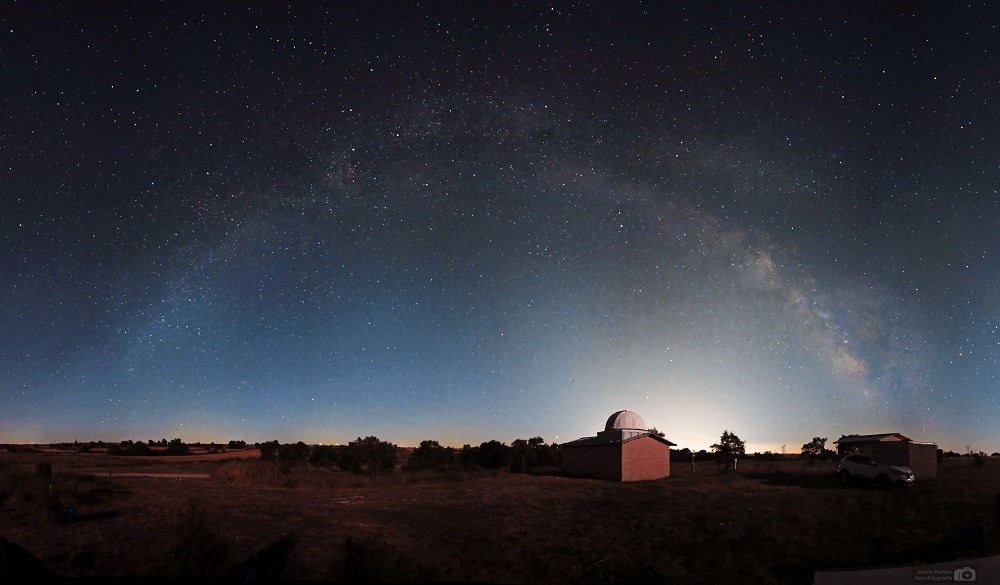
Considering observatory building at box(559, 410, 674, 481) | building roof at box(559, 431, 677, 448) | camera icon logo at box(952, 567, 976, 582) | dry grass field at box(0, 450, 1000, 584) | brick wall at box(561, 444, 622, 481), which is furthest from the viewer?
building roof at box(559, 431, 677, 448)

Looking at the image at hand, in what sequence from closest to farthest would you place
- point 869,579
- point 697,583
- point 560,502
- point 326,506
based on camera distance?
point 869,579 < point 697,583 < point 326,506 < point 560,502

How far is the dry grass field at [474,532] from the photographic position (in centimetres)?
1554

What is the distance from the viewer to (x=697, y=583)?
49.3 ft

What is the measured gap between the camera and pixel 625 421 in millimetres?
57688

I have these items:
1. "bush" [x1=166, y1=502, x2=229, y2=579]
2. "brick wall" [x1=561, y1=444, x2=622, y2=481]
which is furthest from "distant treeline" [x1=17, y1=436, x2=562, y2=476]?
"bush" [x1=166, y1=502, x2=229, y2=579]

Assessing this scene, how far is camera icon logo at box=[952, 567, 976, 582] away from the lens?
1064 cm

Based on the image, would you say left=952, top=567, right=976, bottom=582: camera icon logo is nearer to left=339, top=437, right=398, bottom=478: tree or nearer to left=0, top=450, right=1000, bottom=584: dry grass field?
left=0, top=450, right=1000, bottom=584: dry grass field

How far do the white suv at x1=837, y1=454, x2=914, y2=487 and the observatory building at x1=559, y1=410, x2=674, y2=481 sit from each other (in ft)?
41.3

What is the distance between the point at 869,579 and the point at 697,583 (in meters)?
5.24

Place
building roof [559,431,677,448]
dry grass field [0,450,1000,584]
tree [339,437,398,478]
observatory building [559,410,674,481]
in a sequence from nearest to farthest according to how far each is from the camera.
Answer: dry grass field [0,450,1000,584] < observatory building [559,410,674,481] < building roof [559,431,677,448] < tree [339,437,398,478]

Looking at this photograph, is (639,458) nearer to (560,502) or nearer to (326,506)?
(560,502)

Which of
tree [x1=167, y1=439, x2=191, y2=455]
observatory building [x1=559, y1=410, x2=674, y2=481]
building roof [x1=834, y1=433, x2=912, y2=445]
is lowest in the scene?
tree [x1=167, y1=439, x2=191, y2=455]

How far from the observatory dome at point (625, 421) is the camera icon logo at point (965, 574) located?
45.9 m

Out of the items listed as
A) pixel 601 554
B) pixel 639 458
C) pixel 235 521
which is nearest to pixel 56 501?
pixel 235 521
